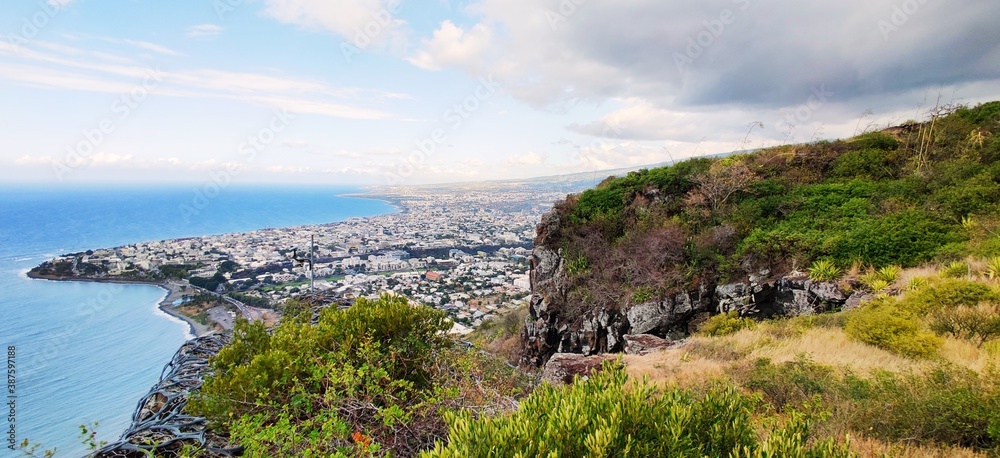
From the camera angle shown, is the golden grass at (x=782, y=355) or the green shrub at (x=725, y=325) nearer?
the golden grass at (x=782, y=355)

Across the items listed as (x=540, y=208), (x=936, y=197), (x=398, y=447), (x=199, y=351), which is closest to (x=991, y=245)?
(x=936, y=197)

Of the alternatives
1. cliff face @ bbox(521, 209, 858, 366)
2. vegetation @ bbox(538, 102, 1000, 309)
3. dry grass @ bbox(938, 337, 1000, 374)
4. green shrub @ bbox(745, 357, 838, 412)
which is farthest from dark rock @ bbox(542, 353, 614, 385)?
vegetation @ bbox(538, 102, 1000, 309)

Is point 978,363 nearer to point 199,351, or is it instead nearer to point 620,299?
point 620,299

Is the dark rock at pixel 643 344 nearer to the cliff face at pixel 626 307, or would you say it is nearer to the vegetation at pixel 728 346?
the cliff face at pixel 626 307

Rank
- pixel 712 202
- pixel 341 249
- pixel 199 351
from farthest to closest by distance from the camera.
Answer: pixel 341 249, pixel 712 202, pixel 199 351

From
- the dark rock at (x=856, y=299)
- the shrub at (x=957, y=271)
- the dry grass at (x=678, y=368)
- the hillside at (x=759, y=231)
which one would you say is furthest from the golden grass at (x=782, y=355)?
the shrub at (x=957, y=271)

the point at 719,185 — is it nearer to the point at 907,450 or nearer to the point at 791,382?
the point at 791,382

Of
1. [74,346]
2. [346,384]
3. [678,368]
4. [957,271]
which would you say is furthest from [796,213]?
[74,346]
